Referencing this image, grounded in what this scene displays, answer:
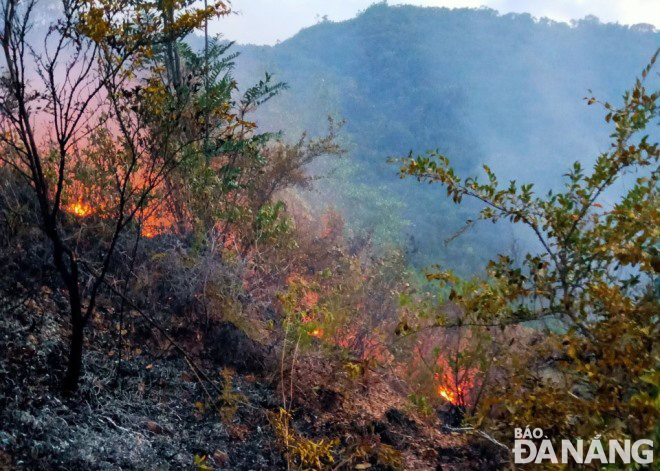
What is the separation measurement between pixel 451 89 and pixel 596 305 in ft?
107

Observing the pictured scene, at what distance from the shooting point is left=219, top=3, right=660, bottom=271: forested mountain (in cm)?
2506

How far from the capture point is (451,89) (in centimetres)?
3238

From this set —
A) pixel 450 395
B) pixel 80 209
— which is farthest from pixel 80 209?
pixel 450 395

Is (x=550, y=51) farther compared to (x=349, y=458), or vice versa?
(x=550, y=51)

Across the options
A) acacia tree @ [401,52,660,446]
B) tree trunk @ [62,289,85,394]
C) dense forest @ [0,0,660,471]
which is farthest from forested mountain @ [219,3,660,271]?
acacia tree @ [401,52,660,446]

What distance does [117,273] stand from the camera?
356 cm

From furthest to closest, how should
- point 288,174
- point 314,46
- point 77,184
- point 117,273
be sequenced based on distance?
point 314,46 < point 288,174 < point 77,184 < point 117,273

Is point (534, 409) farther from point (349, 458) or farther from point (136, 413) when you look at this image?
point (136, 413)

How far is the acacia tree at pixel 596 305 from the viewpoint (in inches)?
53.9

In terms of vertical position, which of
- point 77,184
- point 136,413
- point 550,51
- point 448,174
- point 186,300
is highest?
point 550,51

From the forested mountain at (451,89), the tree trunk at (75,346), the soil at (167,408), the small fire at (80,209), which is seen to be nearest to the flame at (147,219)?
the small fire at (80,209)

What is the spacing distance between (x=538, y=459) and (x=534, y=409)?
176 mm

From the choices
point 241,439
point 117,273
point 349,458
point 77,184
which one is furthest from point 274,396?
point 77,184

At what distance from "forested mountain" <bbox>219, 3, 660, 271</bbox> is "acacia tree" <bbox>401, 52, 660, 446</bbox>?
18.9 m
